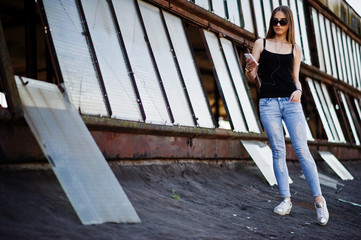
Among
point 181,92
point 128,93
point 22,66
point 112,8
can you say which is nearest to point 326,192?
point 181,92

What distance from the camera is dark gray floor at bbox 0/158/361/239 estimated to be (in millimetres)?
3297

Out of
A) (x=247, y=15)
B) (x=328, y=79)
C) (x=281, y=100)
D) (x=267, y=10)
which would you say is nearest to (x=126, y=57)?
(x=281, y=100)

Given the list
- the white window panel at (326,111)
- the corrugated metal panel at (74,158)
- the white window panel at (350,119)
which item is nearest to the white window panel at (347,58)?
the white window panel at (350,119)

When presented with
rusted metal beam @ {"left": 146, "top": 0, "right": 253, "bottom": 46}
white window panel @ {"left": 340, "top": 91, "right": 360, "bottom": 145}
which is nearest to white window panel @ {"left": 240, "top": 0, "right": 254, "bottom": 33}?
rusted metal beam @ {"left": 146, "top": 0, "right": 253, "bottom": 46}

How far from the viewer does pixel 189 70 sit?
7844 mm

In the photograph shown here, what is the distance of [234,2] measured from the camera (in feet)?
33.3

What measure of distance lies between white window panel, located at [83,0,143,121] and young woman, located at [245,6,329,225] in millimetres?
1715

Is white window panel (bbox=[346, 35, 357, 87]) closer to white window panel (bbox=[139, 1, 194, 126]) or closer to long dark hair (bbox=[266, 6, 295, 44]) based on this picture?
white window panel (bbox=[139, 1, 194, 126])

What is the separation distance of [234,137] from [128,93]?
9.66 feet

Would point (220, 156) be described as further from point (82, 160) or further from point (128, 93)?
point (82, 160)

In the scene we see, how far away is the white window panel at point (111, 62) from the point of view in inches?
228

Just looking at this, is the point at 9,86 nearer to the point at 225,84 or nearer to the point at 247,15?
the point at 225,84

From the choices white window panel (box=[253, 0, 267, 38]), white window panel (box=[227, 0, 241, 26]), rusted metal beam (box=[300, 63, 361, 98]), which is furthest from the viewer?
rusted metal beam (box=[300, 63, 361, 98])

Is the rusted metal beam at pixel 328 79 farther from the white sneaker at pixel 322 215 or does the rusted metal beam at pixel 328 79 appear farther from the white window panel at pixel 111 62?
the white sneaker at pixel 322 215
